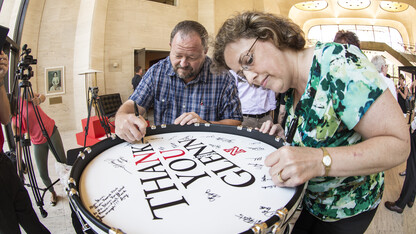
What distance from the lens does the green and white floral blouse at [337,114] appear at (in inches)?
23.9

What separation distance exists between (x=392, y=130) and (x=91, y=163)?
3.27 ft

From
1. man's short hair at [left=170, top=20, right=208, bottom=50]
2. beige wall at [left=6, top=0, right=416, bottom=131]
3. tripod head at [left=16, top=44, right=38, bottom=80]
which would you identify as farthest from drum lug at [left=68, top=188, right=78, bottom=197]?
beige wall at [left=6, top=0, right=416, bottom=131]

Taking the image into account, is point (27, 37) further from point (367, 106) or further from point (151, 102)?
point (367, 106)

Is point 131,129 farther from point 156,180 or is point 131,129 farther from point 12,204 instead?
point 12,204

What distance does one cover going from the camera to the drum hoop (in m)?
0.48

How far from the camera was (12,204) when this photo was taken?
1.51m

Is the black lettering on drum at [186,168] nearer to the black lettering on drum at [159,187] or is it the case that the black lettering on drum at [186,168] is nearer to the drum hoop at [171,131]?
the black lettering on drum at [159,187]

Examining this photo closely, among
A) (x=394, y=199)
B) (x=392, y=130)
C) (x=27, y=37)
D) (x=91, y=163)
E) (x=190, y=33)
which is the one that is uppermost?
(x=27, y=37)

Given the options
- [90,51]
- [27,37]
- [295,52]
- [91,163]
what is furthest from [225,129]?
[90,51]

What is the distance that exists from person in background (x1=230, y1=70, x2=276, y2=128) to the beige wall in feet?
9.29

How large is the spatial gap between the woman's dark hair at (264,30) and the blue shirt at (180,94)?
849 mm

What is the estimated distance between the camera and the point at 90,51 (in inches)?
277
